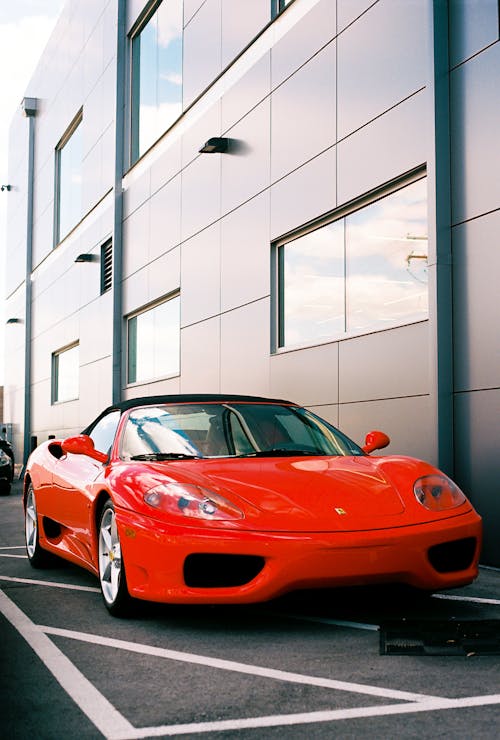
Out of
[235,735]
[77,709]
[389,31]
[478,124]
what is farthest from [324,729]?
[389,31]

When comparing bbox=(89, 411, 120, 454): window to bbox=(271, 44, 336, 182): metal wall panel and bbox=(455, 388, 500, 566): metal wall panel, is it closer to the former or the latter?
bbox=(455, 388, 500, 566): metal wall panel

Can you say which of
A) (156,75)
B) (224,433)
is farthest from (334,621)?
A: (156,75)

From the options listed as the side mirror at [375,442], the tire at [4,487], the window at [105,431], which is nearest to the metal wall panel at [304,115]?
the window at [105,431]

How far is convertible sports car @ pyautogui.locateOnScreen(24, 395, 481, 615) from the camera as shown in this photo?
14.4 feet

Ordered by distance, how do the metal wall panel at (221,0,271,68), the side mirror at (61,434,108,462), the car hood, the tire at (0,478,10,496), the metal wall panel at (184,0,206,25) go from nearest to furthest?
the car hood, the side mirror at (61,434,108,462), the metal wall panel at (221,0,271,68), the metal wall panel at (184,0,206,25), the tire at (0,478,10,496)

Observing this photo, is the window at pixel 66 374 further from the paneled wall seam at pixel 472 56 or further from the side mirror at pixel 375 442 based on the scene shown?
the side mirror at pixel 375 442

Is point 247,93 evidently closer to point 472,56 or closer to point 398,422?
point 472,56

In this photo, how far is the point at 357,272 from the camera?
9.80m

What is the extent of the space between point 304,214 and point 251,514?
6617 mm

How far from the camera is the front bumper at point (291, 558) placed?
4.33 meters

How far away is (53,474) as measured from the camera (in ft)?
21.9

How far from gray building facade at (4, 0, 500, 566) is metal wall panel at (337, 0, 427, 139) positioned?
0.07 ft

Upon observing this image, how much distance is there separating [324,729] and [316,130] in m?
8.31

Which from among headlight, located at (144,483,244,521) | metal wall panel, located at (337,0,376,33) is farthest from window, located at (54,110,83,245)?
headlight, located at (144,483,244,521)
